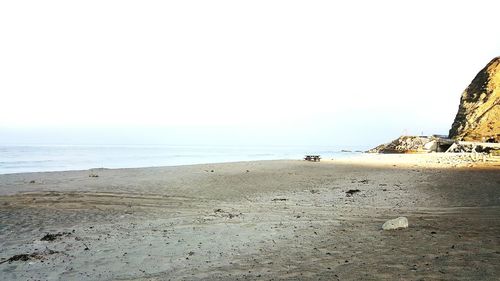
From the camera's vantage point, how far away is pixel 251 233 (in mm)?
8695

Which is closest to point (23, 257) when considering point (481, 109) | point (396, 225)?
point (396, 225)

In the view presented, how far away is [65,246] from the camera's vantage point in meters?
7.88

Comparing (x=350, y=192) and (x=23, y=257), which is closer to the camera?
(x=23, y=257)

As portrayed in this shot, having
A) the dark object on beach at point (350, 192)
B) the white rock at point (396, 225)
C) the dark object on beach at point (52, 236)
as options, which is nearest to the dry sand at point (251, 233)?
the dark object on beach at point (52, 236)

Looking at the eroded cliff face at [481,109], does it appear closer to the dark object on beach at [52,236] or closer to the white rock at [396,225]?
the white rock at [396,225]

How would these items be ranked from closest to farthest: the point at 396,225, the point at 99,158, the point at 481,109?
the point at 396,225, the point at 99,158, the point at 481,109

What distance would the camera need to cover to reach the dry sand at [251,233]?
6023 millimetres

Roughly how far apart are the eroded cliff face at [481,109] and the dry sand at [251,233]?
4671 cm

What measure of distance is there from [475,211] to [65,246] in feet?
35.8

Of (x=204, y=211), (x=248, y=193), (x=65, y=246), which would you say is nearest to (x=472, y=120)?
(x=248, y=193)

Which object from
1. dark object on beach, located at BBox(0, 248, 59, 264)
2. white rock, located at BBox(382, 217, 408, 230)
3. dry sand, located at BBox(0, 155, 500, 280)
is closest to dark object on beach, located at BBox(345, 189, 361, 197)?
dry sand, located at BBox(0, 155, 500, 280)

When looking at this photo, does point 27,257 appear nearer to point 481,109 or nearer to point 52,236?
point 52,236

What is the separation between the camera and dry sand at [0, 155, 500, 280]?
602 centimetres

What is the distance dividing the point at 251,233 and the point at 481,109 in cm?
6364
